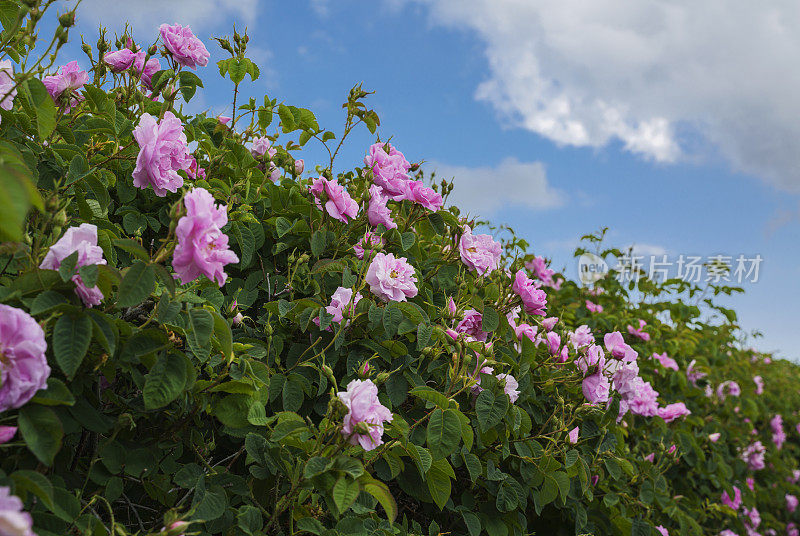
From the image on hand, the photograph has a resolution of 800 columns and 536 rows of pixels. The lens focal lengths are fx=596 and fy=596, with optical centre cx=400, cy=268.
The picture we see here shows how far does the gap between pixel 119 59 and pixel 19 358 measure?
1302 millimetres

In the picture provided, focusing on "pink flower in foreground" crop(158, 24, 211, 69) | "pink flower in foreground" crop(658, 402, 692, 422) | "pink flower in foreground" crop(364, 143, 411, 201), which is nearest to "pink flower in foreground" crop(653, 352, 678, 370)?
"pink flower in foreground" crop(658, 402, 692, 422)

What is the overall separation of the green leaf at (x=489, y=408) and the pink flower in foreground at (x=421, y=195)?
2.13ft

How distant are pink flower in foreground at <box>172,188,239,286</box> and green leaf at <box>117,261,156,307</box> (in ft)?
0.16

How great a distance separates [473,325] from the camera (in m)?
1.92

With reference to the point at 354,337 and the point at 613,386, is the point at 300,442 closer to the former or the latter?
the point at 354,337

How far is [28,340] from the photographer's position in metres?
0.89

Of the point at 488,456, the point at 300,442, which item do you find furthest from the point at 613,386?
the point at 300,442

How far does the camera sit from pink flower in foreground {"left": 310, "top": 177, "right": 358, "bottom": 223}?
5.94 ft

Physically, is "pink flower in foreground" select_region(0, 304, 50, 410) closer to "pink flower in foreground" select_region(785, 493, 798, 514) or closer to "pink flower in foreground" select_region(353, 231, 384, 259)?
"pink flower in foreground" select_region(353, 231, 384, 259)

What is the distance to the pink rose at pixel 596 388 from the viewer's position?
2.05 meters

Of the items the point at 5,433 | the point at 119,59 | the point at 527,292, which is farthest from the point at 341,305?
the point at 119,59

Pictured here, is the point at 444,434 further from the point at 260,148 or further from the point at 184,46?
the point at 184,46

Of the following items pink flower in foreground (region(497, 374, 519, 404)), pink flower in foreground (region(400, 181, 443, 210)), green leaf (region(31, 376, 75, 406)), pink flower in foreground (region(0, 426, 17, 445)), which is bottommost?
pink flower in foreground (region(0, 426, 17, 445))

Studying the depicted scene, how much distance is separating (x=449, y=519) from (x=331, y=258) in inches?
36.6
